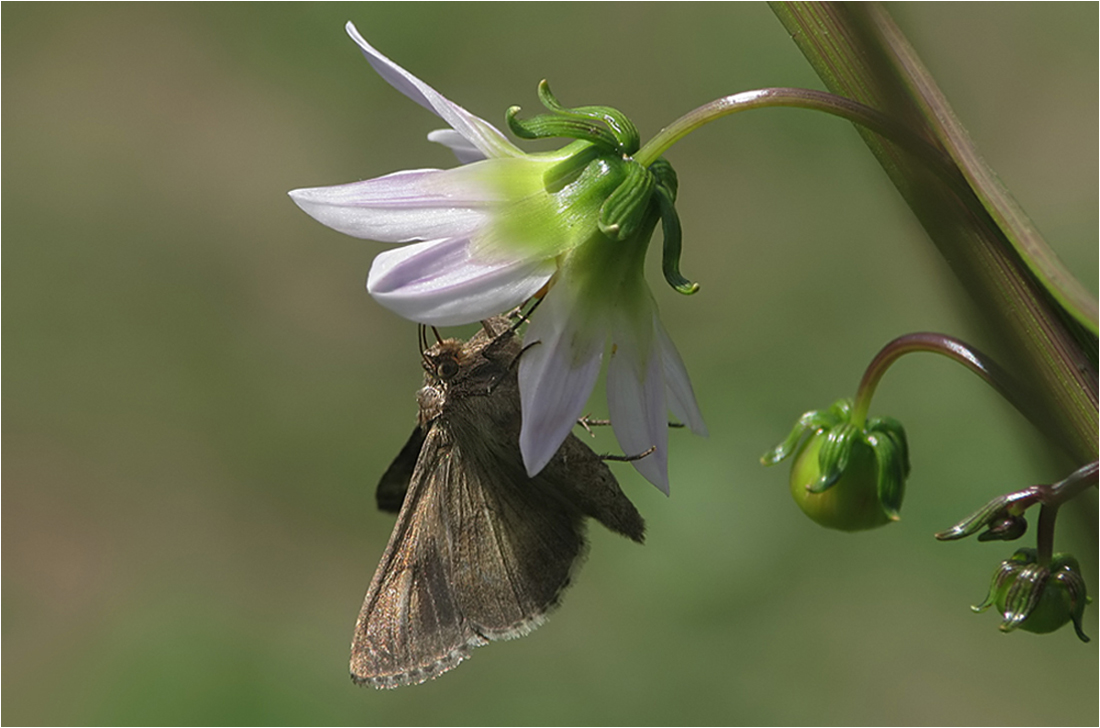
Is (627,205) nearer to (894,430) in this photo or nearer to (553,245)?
(553,245)

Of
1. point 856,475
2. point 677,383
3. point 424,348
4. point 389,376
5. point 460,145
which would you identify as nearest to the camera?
point 677,383

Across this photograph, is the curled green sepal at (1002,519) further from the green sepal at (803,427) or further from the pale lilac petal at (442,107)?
the pale lilac petal at (442,107)

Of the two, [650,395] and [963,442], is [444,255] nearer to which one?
[650,395]

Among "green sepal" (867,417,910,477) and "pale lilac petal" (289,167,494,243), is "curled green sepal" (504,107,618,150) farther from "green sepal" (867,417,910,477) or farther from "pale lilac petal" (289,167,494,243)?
"green sepal" (867,417,910,477)

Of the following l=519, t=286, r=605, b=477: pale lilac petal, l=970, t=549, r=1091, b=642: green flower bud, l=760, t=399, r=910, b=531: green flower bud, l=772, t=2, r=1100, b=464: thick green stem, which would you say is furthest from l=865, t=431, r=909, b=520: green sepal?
l=519, t=286, r=605, b=477: pale lilac petal

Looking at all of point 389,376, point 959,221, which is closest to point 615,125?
point 959,221

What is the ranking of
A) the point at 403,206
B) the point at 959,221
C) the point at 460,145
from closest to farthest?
the point at 959,221, the point at 403,206, the point at 460,145
